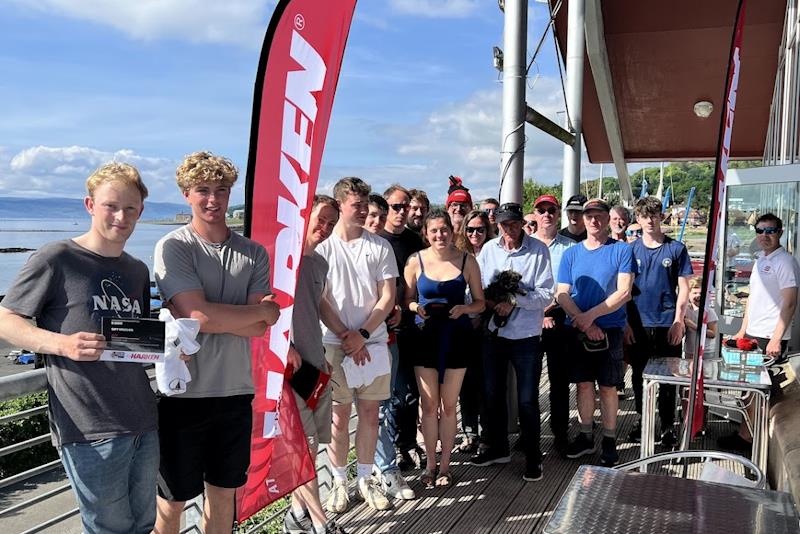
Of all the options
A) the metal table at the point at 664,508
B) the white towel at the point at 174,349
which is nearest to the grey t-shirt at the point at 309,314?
the white towel at the point at 174,349

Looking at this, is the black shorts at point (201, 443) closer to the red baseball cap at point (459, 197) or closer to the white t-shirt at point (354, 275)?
the white t-shirt at point (354, 275)

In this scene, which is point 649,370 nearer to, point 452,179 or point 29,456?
point 452,179

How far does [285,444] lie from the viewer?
121 inches

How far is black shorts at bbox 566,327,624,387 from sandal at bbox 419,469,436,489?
126cm

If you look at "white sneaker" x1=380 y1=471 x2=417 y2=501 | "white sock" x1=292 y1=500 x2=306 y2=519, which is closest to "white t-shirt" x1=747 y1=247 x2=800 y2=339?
"white sneaker" x1=380 y1=471 x2=417 y2=501

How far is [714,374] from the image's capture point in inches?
156

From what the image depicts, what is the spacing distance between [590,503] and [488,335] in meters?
2.52

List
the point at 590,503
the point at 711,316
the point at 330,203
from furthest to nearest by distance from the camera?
the point at 711,316 < the point at 330,203 < the point at 590,503

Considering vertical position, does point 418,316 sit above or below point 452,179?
below

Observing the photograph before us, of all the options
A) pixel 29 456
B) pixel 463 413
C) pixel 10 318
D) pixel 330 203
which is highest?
pixel 330 203

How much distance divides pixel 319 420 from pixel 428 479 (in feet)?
3.70

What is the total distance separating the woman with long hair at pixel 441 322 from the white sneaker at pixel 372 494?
44 cm

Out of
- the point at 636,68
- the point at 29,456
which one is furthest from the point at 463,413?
the point at 29,456

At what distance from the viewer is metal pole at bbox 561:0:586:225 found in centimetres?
819
